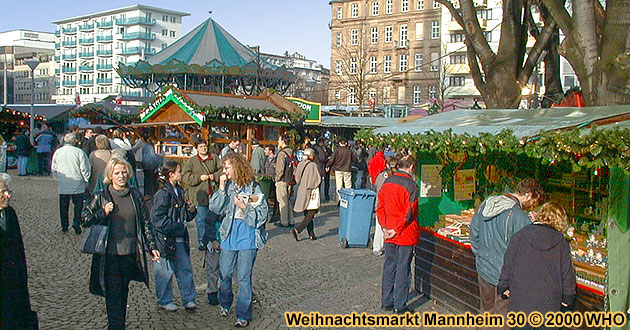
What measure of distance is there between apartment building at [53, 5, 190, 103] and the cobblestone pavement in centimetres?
9352

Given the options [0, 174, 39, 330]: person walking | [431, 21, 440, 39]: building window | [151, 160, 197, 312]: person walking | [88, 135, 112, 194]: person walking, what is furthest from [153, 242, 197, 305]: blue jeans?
[431, 21, 440, 39]: building window

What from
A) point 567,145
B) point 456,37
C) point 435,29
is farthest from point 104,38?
point 567,145

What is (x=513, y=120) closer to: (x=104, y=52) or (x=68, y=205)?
(x=68, y=205)

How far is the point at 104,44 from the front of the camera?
104 metres

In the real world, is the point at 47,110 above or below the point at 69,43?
below

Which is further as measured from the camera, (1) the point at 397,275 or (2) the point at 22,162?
(2) the point at 22,162

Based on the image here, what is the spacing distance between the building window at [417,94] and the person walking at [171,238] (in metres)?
57.4

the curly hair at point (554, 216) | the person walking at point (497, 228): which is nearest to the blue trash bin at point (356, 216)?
the person walking at point (497, 228)

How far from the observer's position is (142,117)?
1717 centimetres

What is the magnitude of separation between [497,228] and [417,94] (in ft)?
193

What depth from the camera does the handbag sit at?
5.18m

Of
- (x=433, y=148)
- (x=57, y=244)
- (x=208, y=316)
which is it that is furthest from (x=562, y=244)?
(x=57, y=244)

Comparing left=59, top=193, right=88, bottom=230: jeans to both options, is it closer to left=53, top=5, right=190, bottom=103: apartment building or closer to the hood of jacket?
the hood of jacket

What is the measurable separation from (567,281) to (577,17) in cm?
478
